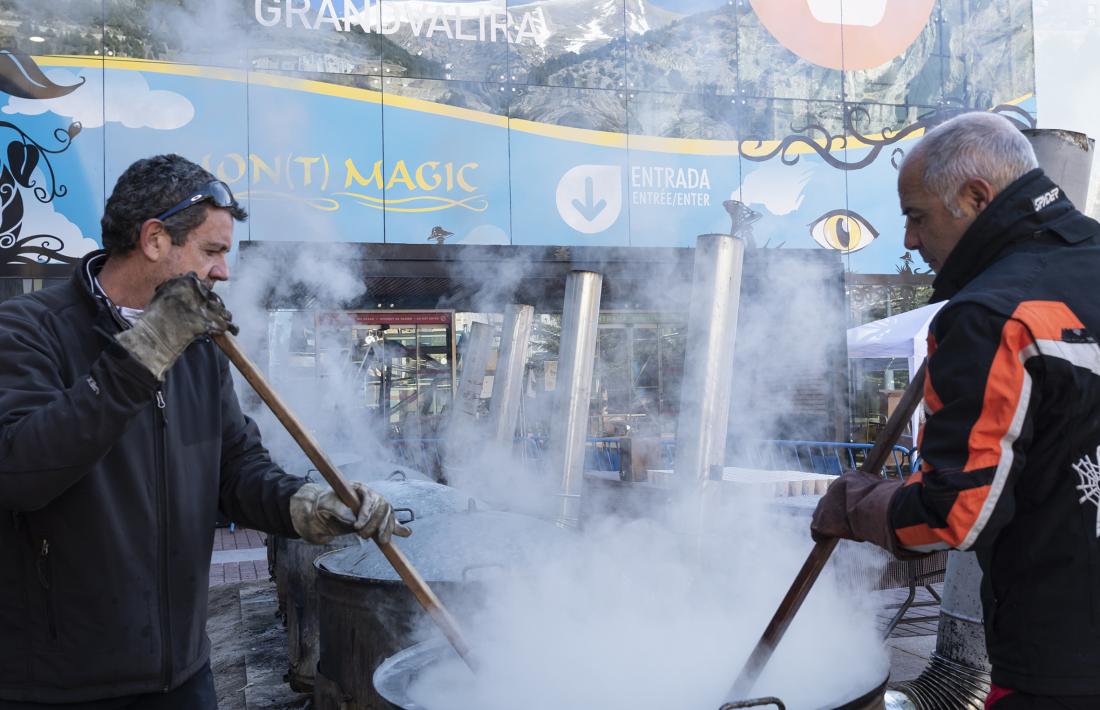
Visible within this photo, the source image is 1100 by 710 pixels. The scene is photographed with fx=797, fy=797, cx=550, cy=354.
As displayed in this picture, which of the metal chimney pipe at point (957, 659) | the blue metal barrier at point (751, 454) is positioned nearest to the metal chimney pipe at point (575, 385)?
the blue metal barrier at point (751, 454)

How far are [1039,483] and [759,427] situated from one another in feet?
28.4

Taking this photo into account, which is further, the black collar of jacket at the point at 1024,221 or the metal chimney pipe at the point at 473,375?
the metal chimney pipe at the point at 473,375

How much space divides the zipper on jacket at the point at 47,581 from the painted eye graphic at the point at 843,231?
36.5 ft

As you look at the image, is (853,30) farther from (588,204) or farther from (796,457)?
(796,457)

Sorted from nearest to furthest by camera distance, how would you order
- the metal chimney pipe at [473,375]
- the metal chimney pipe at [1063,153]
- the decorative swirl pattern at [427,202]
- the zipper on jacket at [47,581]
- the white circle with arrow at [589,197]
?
the zipper on jacket at [47,581] → the metal chimney pipe at [1063,153] → the metal chimney pipe at [473,375] → the decorative swirl pattern at [427,202] → the white circle with arrow at [589,197]

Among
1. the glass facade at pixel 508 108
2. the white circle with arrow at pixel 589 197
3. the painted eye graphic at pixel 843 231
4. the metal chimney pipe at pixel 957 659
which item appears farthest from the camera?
the painted eye graphic at pixel 843 231

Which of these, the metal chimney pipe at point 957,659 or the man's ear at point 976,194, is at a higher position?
the man's ear at point 976,194

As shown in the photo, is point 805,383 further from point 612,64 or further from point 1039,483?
point 1039,483

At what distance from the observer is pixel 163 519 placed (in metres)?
1.74

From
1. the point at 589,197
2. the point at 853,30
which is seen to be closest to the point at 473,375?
the point at 589,197

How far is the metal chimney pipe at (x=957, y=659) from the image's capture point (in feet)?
→ 9.01

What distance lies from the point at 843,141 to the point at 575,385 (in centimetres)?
768

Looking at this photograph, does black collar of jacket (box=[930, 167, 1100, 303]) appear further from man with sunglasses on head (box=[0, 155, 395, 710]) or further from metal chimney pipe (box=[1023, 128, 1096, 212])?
man with sunglasses on head (box=[0, 155, 395, 710])

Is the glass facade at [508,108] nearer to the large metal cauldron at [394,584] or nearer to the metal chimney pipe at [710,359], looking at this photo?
the metal chimney pipe at [710,359]
